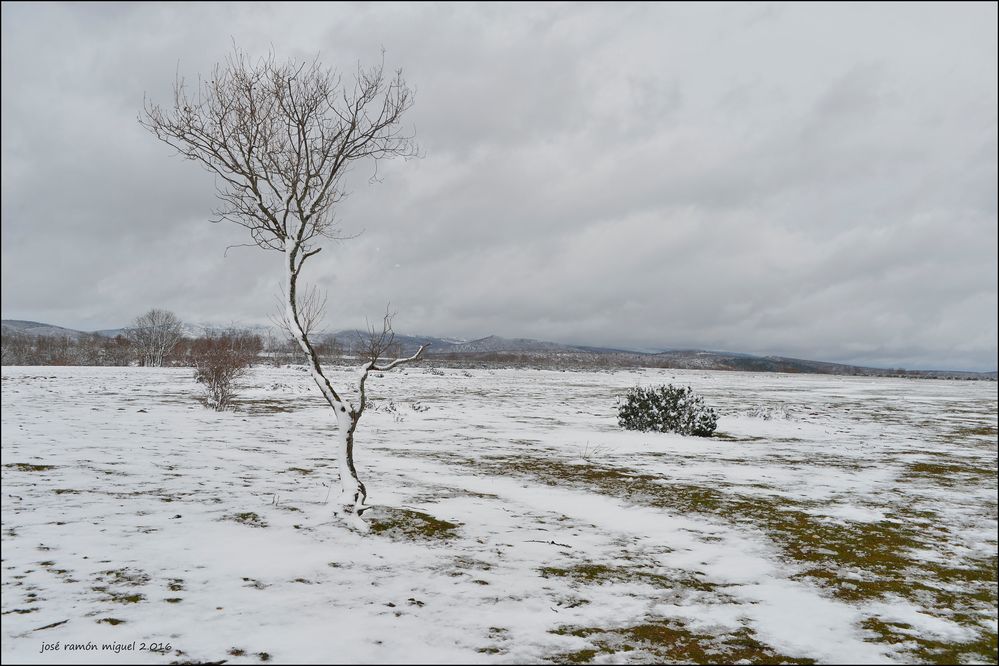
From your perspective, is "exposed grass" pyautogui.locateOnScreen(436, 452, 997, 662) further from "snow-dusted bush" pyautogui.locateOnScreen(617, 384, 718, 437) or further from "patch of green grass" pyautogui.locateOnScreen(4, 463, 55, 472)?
"patch of green grass" pyautogui.locateOnScreen(4, 463, 55, 472)

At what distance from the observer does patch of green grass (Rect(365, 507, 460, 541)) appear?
6660 mm

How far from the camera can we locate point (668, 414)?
717 inches

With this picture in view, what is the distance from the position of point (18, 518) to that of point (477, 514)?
546cm

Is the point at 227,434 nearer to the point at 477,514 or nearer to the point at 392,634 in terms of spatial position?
the point at 477,514

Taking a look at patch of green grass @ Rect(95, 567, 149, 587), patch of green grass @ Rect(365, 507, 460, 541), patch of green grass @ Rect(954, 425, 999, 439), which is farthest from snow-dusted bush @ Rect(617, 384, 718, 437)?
patch of green grass @ Rect(95, 567, 149, 587)

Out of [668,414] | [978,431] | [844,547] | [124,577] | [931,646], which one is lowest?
[978,431]

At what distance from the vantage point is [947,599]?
535cm

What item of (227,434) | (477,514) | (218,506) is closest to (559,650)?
(477,514)

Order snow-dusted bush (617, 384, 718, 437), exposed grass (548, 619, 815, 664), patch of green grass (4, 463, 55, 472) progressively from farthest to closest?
1. snow-dusted bush (617, 384, 718, 437)
2. patch of green grass (4, 463, 55, 472)
3. exposed grass (548, 619, 815, 664)

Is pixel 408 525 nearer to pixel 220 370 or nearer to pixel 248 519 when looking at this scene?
pixel 248 519

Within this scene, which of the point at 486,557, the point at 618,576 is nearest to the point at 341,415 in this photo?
the point at 486,557

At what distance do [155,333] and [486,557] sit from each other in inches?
3972

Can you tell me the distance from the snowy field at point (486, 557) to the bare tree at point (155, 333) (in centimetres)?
8371

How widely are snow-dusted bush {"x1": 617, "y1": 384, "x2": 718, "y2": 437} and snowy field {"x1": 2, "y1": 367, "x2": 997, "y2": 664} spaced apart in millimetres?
4517
